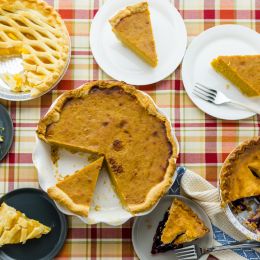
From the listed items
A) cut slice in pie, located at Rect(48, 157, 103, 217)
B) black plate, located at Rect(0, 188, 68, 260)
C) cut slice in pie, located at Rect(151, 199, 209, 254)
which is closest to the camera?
cut slice in pie, located at Rect(48, 157, 103, 217)

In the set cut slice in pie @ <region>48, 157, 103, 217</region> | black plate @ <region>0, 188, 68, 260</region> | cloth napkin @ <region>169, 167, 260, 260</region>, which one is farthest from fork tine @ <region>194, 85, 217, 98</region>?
black plate @ <region>0, 188, 68, 260</region>

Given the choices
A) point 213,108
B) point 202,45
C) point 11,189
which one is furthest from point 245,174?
point 11,189

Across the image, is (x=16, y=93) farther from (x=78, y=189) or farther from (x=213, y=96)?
(x=213, y=96)

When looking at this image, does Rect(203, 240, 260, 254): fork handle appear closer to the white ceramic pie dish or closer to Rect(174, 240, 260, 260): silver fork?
Rect(174, 240, 260, 260): silver fork

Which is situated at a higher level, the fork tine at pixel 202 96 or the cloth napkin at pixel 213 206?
the fork tine at pixel 202 96

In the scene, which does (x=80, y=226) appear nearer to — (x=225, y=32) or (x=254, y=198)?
(x=254, y=198)

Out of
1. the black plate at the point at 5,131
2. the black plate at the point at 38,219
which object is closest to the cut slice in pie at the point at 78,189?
the black plate at the point at 38,219

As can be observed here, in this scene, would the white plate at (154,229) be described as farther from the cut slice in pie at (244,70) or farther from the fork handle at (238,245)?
the cut slice in pie at (244,70)
